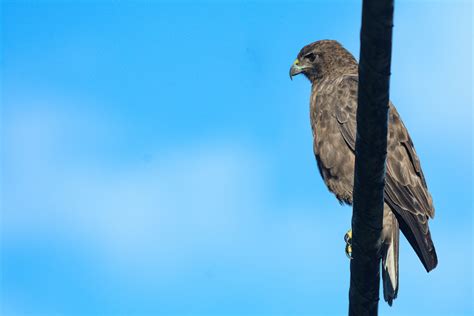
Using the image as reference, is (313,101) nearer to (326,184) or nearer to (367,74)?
(326,184)

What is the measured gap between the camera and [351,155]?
7934 millimetres

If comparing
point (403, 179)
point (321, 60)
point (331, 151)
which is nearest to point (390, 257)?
point (403, 179)

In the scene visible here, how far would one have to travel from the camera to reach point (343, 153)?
796 cm

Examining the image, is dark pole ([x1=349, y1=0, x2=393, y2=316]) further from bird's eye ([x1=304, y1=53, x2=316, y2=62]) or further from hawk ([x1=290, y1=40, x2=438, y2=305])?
bird's eye ([x1=304, y1=53, x2=316, y2=62])

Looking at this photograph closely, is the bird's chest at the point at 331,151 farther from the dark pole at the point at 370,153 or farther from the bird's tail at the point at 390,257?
the dark pole at the point at 370,153

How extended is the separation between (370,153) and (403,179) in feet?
9.71

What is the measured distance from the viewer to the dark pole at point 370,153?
4.13m

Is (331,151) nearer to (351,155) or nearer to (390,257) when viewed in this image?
(351,155)

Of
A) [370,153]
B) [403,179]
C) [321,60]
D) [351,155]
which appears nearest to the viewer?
[370,153]

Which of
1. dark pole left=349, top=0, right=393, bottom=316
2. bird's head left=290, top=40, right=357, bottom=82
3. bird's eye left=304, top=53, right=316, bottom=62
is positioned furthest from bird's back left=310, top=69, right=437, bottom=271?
dark pole left=349, top=0, right=393, bottom=316

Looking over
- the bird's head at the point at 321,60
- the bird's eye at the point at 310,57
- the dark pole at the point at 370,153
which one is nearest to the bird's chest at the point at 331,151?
the bird's head at the point at 321,60

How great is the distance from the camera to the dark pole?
163 inches

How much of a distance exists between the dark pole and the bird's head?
14.5 feet

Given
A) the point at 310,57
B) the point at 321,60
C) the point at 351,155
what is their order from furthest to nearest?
the point at 310,57, the point at 321,60, the point at 351,155
